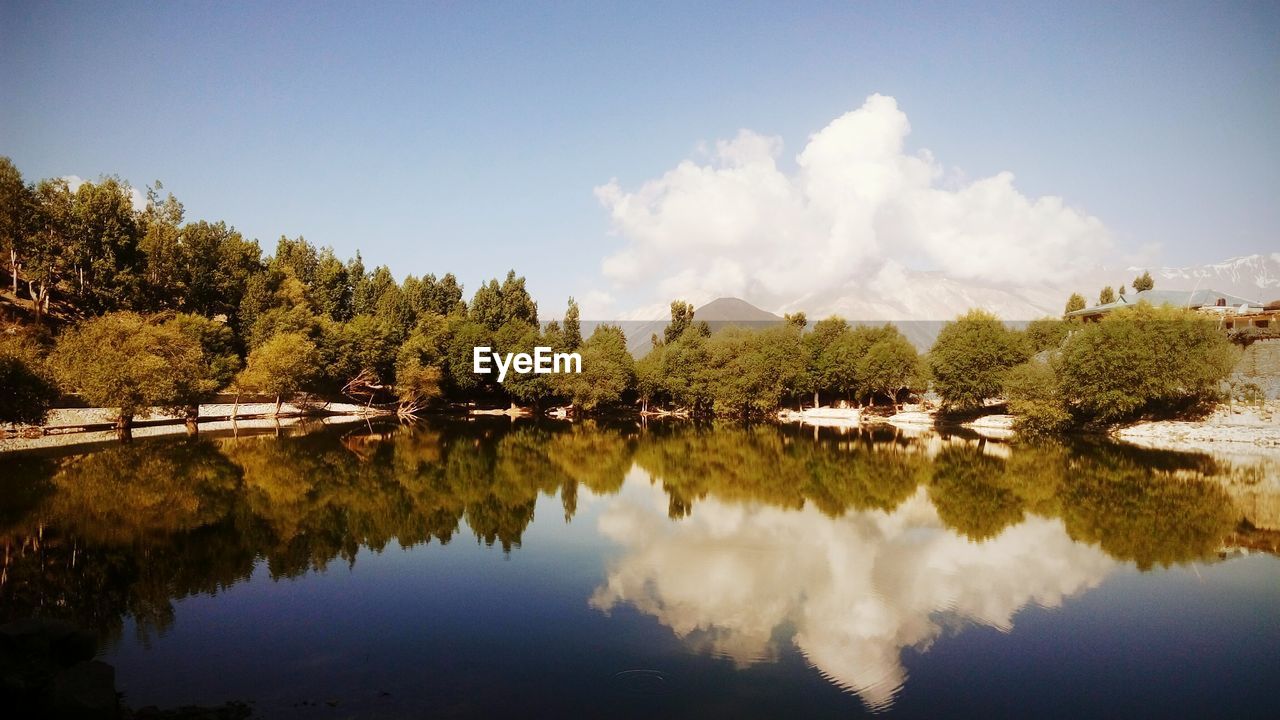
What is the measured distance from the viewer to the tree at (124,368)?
42969mm

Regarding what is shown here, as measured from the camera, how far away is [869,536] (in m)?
24.8

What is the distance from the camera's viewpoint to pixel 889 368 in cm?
7819

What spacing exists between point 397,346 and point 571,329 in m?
25.5

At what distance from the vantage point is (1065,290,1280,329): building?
7606 cm

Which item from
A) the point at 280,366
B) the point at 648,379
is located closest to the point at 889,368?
the point at 648,379

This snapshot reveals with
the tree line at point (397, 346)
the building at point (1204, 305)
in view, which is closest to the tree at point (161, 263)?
the tree line at point (397, 346)

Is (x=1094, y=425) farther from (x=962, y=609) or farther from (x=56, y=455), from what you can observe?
(x=56, y=455)

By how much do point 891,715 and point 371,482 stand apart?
2837cm

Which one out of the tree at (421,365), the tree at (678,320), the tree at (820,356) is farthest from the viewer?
the tree at (678,320)

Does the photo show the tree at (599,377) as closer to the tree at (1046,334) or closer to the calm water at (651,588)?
the calm water at (651,588)

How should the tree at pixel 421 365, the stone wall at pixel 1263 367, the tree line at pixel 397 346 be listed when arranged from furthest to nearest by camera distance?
1. the tree at pixel 421 365
2. the stone wall at pixel 1263 367
3. the tree line at pixel 397 346

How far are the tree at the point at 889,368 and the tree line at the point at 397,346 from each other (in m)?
0.24

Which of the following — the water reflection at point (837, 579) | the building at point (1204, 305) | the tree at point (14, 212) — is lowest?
the water reflection at point (837, 579)

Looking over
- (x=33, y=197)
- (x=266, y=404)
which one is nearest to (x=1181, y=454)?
(x=266, y=404)
